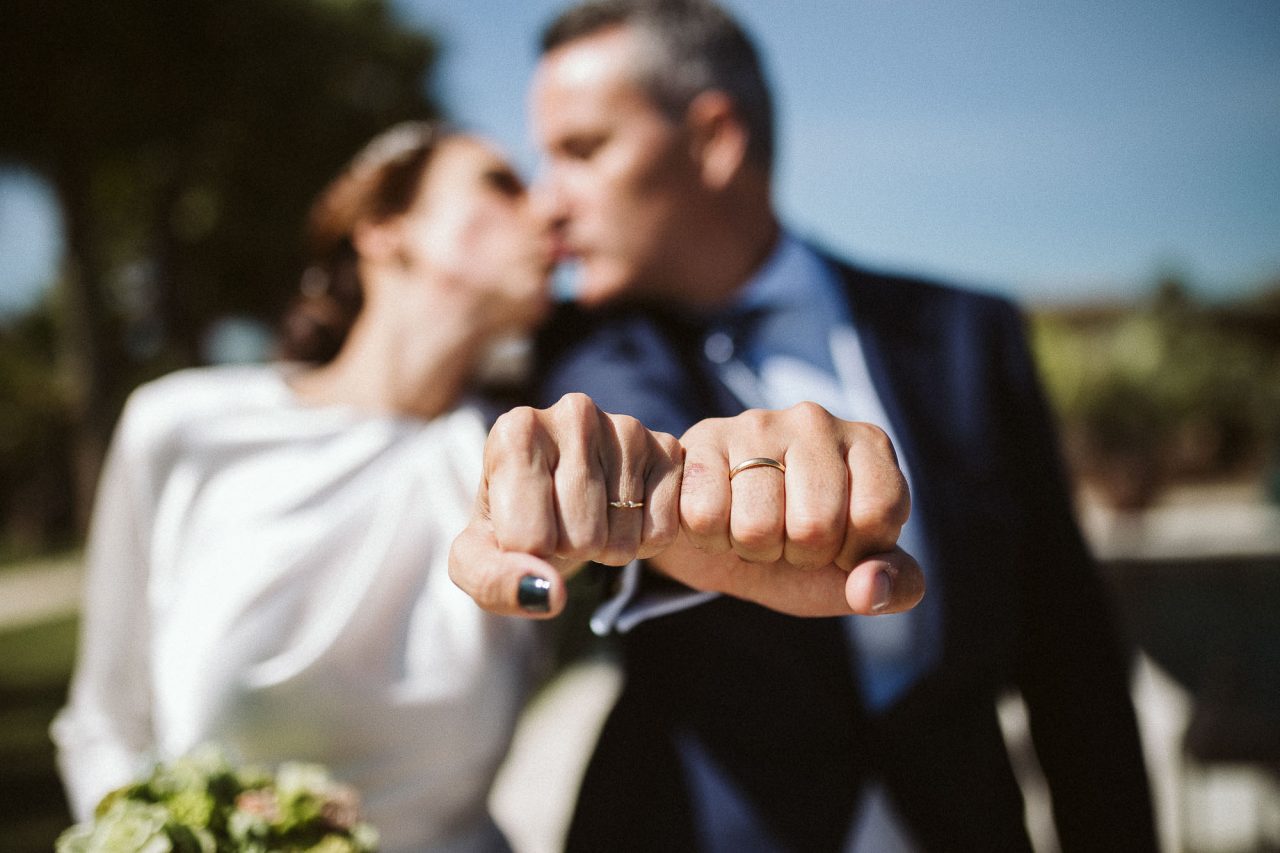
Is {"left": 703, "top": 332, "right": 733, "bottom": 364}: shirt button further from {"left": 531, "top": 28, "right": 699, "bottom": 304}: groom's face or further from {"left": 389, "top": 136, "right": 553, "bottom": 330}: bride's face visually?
{"left": 389, "top": 136, "right": 553, "bottom": 330}: bride's face

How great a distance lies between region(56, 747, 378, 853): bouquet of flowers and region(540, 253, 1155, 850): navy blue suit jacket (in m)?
0.44

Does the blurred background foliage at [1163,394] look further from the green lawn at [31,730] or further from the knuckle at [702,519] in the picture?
the knuckle at [702,519]

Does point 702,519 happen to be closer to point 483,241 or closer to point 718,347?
point 718,347

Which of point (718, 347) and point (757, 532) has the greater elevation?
point (757, 532)

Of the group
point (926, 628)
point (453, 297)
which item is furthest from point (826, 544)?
point (453, 297)

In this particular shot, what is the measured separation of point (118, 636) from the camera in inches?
72.0

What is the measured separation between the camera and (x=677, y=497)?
0.75 metres

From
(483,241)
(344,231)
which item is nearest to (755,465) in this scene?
(483,241)

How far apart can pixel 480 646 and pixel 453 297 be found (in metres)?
0.67

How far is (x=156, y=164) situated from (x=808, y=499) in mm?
A: 14440

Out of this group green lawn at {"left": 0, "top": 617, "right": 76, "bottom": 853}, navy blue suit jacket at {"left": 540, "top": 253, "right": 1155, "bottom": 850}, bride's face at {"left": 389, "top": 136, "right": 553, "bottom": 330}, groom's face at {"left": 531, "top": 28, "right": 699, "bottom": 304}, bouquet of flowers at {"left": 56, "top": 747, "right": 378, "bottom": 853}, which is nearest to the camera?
bouquet of flowers at {"left": 56, "top": 747, "right": 378, "bottom": 853}

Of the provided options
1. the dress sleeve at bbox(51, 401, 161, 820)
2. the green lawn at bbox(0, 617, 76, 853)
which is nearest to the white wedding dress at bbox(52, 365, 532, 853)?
the dress sleeve at bbox(51, 401, 161, 820)

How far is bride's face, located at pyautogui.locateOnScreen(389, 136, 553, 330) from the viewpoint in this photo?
1675 mm

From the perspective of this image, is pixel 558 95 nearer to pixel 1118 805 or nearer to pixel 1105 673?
Answer: pixel 1105 673
